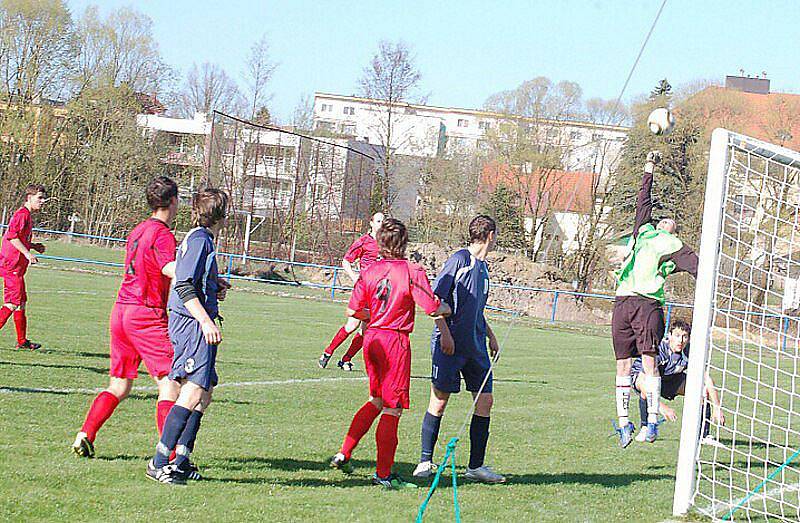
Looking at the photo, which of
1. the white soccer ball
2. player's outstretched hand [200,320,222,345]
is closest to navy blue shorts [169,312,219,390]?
player's outstretched hand [200,320,222,345]

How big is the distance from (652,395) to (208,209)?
4.60 m

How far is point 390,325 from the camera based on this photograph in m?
6.26

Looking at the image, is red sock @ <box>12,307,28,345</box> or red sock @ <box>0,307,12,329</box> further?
red sock @ <box>12,307,28,345</box>

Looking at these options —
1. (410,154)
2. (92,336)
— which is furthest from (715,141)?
(410,154)

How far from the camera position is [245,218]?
35.5m

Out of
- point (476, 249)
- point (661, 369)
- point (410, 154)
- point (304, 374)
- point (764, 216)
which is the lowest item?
point (304, 374)

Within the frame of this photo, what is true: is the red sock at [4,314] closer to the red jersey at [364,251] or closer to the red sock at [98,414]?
the red jersey at [364,251]

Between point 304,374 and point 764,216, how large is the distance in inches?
238

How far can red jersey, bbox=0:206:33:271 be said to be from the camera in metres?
10.8

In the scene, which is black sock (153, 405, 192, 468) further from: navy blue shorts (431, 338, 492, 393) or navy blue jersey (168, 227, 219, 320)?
navy blue shorts (431, 338, 492, 393)

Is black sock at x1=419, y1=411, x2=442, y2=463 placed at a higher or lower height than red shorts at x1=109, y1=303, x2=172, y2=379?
lower

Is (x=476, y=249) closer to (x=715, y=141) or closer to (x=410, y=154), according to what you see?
(x=715, y=141)

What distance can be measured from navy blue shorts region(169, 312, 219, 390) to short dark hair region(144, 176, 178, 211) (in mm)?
825

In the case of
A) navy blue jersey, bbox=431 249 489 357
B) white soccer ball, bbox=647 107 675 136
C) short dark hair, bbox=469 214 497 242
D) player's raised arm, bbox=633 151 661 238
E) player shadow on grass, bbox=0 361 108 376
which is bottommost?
player shadow on grass, bbox=0 361 108 376
